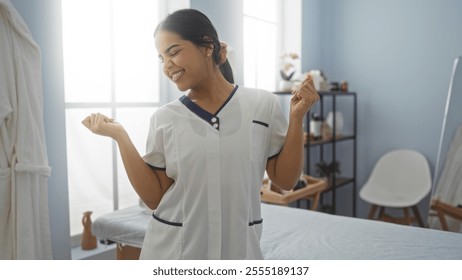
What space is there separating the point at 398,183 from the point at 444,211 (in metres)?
0.69

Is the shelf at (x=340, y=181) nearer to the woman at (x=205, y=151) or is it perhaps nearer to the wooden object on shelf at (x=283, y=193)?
the wooden object on shelf at (x=283, y=193)

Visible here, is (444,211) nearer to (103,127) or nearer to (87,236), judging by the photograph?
(87,236)

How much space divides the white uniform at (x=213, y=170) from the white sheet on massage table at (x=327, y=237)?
0.67m

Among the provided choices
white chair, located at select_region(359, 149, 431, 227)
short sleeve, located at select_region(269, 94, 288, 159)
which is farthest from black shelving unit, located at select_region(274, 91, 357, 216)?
short sleeve, located at select_region(269, 94, 288, 159)

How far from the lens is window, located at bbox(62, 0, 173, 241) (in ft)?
6.04

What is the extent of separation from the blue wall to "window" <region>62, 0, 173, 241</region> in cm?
132

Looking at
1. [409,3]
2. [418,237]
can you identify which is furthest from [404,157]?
[418,237]

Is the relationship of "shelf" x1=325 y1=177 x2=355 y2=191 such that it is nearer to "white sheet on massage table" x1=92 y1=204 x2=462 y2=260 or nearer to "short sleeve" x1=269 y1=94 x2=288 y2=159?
"white sheet on massage table" x1=92 y1=204 x2=462 y2=260

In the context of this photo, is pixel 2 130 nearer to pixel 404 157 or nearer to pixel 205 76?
pixel 205 76

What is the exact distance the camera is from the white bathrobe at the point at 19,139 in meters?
1.40

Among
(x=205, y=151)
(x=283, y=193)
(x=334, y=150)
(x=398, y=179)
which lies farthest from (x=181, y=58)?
(x=398, y=179)

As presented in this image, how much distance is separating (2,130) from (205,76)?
99cm

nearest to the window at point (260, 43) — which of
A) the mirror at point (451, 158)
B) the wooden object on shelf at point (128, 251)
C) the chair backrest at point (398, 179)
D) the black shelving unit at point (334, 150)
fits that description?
the black shelving unit at point (334, 150)
